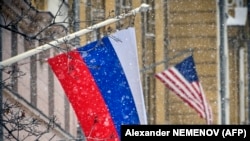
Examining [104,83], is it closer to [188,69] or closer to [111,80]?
[111,80]

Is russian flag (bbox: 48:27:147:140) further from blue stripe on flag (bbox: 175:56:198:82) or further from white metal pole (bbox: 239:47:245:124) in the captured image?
white metal pole (bbox: 239:47:245:124)

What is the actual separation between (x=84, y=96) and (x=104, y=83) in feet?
1.18

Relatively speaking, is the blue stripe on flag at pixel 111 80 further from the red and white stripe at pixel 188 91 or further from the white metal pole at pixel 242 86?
the white metal pole at pixel 242 86

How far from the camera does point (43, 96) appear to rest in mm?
16359

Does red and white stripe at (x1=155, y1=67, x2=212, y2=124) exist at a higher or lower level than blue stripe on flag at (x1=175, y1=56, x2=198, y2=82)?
lower

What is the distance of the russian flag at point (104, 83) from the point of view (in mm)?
11344

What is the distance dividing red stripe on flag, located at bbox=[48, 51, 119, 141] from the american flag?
5968 millimetres

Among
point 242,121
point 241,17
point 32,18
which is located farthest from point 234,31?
point 32,18

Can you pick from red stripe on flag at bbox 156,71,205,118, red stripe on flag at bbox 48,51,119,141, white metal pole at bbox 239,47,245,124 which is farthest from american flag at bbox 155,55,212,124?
white metal pole at bbox 239,47,245,124

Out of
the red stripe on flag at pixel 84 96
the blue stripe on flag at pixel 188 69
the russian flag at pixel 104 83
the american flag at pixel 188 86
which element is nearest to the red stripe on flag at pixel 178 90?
the american flag at pixel 188 86

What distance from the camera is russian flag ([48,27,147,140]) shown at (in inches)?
447

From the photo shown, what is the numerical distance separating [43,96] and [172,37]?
7.48 meters

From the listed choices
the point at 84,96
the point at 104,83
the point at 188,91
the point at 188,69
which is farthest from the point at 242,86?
the point at 84,96

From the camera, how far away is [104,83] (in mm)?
11648
